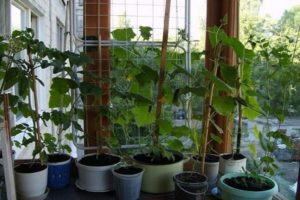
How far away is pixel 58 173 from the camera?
1430 millimetres

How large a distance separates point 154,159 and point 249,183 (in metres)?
0.44

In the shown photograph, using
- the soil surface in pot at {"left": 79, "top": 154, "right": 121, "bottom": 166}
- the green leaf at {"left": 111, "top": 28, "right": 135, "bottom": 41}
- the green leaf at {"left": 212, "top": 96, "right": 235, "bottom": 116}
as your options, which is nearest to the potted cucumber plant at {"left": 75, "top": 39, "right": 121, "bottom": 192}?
the soil surface in pot at {"left": 79, "top": 154, "right": 121, "bottom": 166}

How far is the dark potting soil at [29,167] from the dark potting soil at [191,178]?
60 centimetres

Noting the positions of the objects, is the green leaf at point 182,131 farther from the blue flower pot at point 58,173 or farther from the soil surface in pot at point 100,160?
the blue flower pot at point 58,173

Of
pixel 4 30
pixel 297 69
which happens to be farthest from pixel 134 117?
pixel 4 30

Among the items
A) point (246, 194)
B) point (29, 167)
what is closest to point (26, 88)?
point (29, 167)

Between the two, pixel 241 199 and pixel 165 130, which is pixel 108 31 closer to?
pixel 165 130

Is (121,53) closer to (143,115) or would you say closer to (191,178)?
(143,115)

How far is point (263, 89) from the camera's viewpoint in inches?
55.2

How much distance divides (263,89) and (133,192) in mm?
753

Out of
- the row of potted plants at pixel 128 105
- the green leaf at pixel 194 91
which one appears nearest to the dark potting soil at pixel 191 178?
the row of potted plants at pixel 128 105

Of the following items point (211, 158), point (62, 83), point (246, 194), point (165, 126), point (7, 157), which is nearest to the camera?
point (7, 157)

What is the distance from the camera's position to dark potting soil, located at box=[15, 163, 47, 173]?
1.31 m

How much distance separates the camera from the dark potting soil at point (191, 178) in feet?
4.16
